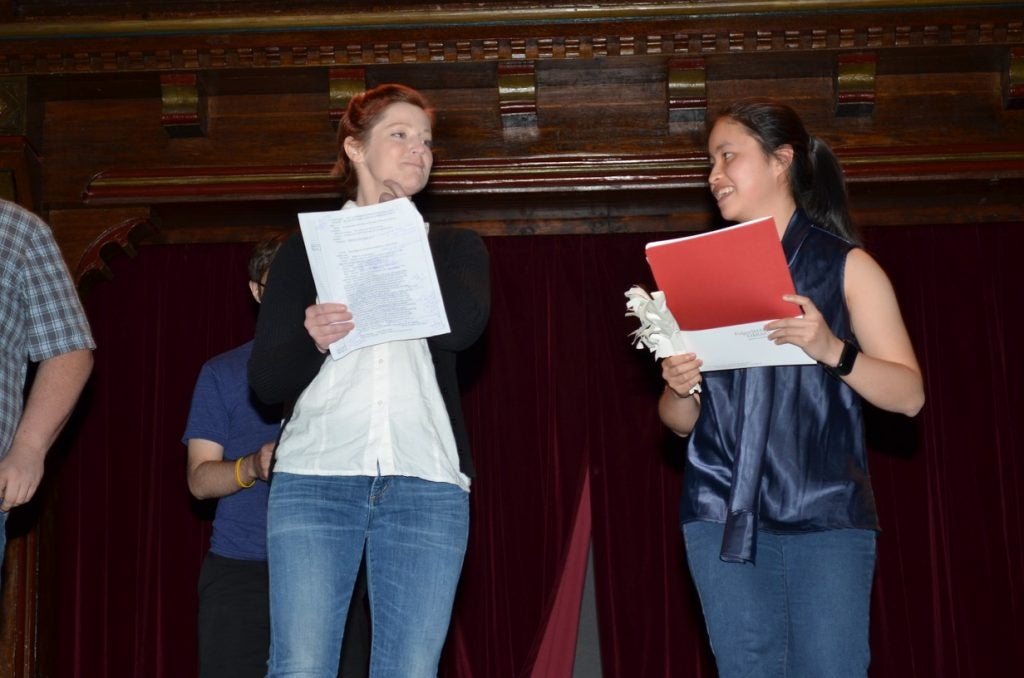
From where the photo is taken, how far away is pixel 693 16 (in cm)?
472

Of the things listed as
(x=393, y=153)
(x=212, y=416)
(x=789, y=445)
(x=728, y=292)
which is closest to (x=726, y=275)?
(x=728, y=292)

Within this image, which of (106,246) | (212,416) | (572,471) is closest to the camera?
(212,416)

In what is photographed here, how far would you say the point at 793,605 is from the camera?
2.23 metres

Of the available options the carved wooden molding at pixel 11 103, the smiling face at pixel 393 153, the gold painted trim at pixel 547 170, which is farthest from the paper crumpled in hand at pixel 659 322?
the carved wooden molding at pixel 11 103

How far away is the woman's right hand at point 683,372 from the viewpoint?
95.5 inches

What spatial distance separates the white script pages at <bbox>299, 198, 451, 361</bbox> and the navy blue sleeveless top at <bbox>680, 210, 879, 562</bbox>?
0.58m

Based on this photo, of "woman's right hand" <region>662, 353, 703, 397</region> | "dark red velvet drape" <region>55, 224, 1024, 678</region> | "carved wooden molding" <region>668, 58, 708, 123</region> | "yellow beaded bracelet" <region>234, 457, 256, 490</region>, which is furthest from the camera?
"dark red velvet drape" <region>55, 224, 1024, 678</region>

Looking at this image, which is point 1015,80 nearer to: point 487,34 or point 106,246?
point 487,34

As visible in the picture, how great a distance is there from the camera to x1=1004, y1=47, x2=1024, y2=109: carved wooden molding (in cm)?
477

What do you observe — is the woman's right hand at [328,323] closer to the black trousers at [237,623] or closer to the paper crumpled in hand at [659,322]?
the paper crumpled in hand at [659,322]

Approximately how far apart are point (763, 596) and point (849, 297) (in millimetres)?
594

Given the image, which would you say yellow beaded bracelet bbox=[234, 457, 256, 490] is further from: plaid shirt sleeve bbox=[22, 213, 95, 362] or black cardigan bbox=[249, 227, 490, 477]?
black cardigan bbox=[249, 227, 490, 477]

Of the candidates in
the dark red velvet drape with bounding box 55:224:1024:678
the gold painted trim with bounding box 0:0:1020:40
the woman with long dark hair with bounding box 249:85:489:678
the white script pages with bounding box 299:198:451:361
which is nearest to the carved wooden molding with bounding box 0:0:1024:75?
the gold painted trim with bounding box 0:0:1020:40

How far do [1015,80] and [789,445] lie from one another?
3.07m
